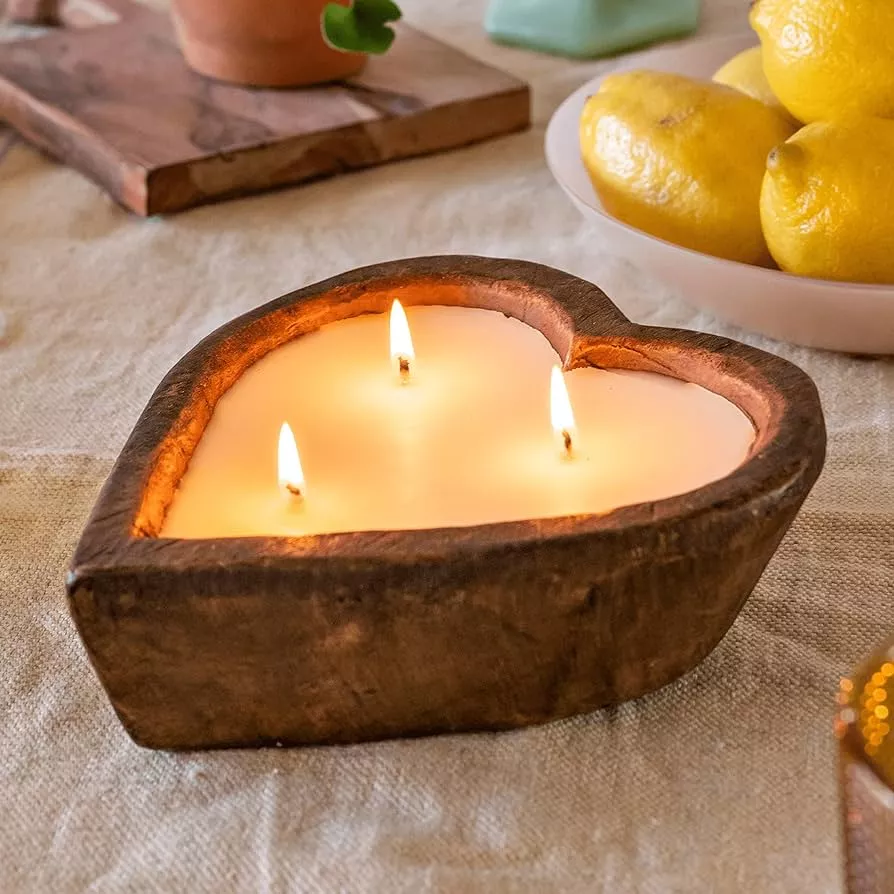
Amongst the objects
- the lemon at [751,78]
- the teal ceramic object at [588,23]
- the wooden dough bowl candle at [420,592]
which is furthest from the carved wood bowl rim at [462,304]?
the teal ceramic object at [588,23]

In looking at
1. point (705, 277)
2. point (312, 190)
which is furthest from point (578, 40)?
point (705, 277)

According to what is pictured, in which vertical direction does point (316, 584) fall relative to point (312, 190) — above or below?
above

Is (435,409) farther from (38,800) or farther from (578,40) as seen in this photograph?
(578,40)

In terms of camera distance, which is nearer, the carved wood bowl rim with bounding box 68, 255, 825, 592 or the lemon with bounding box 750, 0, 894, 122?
the carved wood bowl rim with bounding box 68, 255, 825, 592

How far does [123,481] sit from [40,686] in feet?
0.33

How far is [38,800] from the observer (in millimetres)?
385

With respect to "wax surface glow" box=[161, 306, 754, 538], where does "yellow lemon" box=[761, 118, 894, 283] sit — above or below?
above

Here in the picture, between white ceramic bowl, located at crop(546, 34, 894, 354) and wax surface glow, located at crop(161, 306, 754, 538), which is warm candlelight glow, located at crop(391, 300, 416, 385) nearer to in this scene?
wax surface glow, located at crop(161, 306, 754, 538)

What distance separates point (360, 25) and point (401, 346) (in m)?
0.36

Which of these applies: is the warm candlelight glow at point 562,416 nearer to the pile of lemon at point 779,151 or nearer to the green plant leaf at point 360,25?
the pile of lemon at point 779,151

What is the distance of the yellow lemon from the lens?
52 centimetres

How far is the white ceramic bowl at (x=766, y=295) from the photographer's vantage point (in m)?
0.53

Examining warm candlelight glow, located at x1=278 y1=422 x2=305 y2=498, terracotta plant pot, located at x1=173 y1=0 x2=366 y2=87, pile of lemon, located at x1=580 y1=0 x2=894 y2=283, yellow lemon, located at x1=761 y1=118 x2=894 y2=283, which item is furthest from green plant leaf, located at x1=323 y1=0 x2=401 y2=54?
warm candlelight glow, located at x1=278 y1=422 x2=305 y2=498

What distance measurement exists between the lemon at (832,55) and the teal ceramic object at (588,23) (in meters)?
0.35
